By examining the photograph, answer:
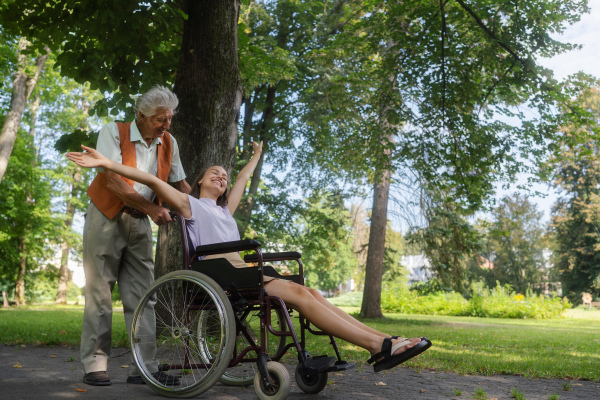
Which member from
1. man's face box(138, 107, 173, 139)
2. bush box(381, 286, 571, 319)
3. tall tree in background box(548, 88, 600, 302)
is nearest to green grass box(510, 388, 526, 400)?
man's face box(138, 107, 173, 139)

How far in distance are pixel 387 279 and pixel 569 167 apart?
25.3 meters

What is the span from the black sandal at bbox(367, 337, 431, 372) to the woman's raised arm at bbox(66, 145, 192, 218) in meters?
1.48

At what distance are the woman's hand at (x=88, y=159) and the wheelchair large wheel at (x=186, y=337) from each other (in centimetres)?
77

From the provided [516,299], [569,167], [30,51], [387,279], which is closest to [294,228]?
[387,279]

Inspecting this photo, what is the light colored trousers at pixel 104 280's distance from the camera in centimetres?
337

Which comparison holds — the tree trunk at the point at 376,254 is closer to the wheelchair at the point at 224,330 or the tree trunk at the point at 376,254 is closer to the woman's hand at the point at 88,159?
the wheelchair at the point at 224,330

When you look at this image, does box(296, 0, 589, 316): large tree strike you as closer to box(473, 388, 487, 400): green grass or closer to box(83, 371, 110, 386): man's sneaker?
box(473, 388, 487, 400): green grass

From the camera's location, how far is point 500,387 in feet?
12.4

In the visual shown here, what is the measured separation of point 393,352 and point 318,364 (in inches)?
15.8


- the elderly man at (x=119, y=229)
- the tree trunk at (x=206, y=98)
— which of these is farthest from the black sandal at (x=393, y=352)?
the tree trunk at (x=206, y=98)

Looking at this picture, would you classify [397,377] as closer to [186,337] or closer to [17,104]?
[186,337]

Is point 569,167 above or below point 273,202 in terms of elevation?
above

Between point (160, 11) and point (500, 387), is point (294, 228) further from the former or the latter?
point (500, 387)

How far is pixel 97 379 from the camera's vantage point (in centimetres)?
331
